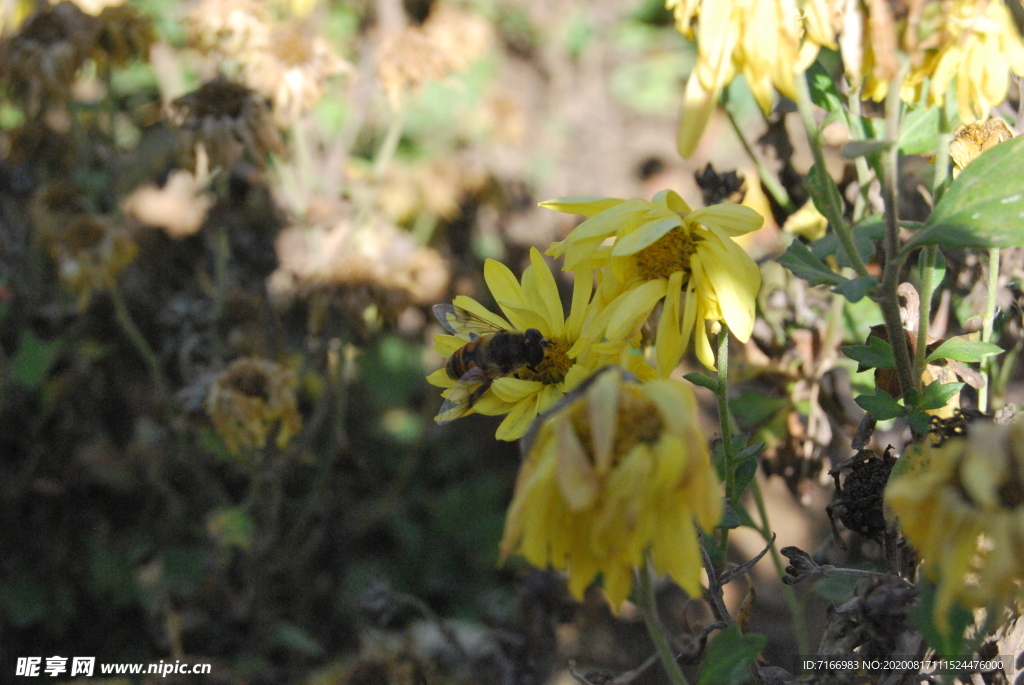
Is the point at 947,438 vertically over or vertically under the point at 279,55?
under

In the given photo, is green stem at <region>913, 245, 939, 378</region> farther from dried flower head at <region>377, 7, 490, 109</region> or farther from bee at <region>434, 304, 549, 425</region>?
dried flower head at <region>377, 7, 490, 109</region>

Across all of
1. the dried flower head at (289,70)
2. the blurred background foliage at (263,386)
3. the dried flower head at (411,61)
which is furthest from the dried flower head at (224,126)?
the dried flower head at (411,61)

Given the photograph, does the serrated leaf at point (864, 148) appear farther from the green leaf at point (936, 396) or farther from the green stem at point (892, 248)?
the green leaf at point (936, 396)

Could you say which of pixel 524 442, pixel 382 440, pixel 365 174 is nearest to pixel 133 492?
pixel 382 440

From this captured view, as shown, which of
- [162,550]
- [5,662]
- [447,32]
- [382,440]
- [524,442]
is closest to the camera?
[524,442]

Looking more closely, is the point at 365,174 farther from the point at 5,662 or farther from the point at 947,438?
the point at 947,438

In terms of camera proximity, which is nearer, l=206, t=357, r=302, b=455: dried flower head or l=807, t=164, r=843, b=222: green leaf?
l=807, t=164, r=843, b=222: green leaf

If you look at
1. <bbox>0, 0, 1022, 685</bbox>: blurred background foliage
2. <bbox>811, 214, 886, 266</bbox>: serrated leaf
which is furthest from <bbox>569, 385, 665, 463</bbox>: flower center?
<bbox>0, 0, 1022, 685</bbox>: blurred background foliage
